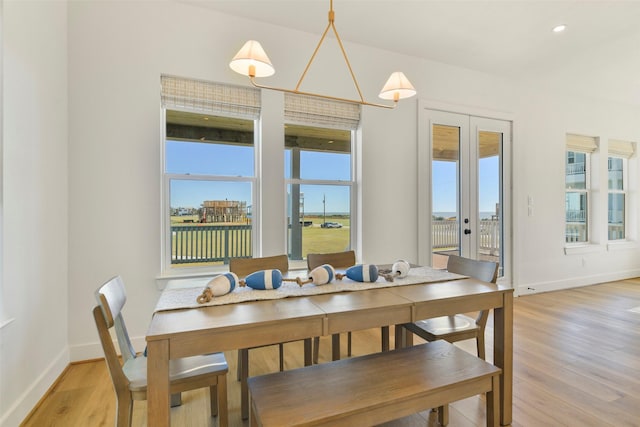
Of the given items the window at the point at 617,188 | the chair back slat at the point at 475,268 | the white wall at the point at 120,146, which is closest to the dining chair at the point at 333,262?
the chair back slat at the point at 475,268

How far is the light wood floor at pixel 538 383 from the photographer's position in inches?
70.5

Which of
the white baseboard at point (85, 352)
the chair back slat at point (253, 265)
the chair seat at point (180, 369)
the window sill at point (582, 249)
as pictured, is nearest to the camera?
the chair seat at point (180, 369)

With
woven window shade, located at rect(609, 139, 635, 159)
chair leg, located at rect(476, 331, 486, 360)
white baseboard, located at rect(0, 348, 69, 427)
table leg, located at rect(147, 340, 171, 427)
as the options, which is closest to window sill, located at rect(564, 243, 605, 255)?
woven window shade, located at rect(609, 139, 635, 159)

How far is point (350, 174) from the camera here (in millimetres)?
3482

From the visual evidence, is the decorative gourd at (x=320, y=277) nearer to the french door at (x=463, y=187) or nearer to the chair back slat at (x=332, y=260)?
the chair back slat at (x=332, y=260)

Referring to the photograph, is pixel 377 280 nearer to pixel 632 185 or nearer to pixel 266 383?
pixel 266 383

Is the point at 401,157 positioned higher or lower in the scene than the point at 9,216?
higher

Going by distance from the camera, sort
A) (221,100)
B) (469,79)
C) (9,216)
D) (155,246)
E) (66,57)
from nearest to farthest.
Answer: (9,216) → (66,57) → (155,246) → (221,100) → (469,79)

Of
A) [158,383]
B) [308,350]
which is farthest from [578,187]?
[158,383]

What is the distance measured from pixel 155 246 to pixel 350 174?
2.04 m

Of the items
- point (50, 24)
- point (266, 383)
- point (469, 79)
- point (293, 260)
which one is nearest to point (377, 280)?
point (266, 383)

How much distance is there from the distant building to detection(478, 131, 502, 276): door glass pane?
3.06 meters

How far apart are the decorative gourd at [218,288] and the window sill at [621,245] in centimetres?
634

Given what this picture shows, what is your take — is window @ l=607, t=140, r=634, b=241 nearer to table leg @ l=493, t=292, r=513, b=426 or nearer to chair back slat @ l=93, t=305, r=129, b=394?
table leg @ l=493, t=292, r=513, b=426
